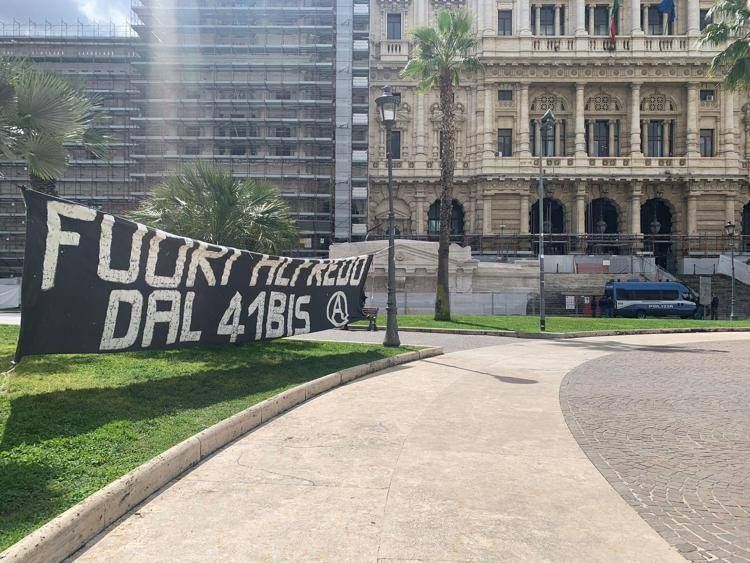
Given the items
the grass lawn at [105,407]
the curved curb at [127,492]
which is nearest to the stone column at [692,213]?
the grass lawn at [105,407]

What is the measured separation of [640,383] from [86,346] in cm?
879

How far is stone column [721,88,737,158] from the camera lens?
42688mm

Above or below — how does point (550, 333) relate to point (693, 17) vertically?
below

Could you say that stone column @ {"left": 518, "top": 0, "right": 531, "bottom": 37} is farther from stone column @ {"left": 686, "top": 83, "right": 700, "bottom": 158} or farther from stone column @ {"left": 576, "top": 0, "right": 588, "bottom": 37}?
stone column @ {"left": 686, "top": 83, "right": 700, "bottom": 158}

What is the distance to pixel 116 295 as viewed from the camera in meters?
7.06

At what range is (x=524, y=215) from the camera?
4256 cm

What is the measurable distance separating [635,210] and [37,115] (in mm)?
42603

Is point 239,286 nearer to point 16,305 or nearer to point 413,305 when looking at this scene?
point 413,305

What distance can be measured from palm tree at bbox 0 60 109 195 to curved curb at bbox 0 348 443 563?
22.7ft

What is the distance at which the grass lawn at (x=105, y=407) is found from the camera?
13.3 ft

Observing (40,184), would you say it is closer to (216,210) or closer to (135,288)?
(216,210)

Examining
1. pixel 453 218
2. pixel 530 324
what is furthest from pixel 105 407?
pixel 453 218

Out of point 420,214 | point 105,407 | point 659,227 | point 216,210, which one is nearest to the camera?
point 105,407

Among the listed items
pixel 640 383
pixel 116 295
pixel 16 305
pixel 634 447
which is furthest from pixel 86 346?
pixel 16 305
